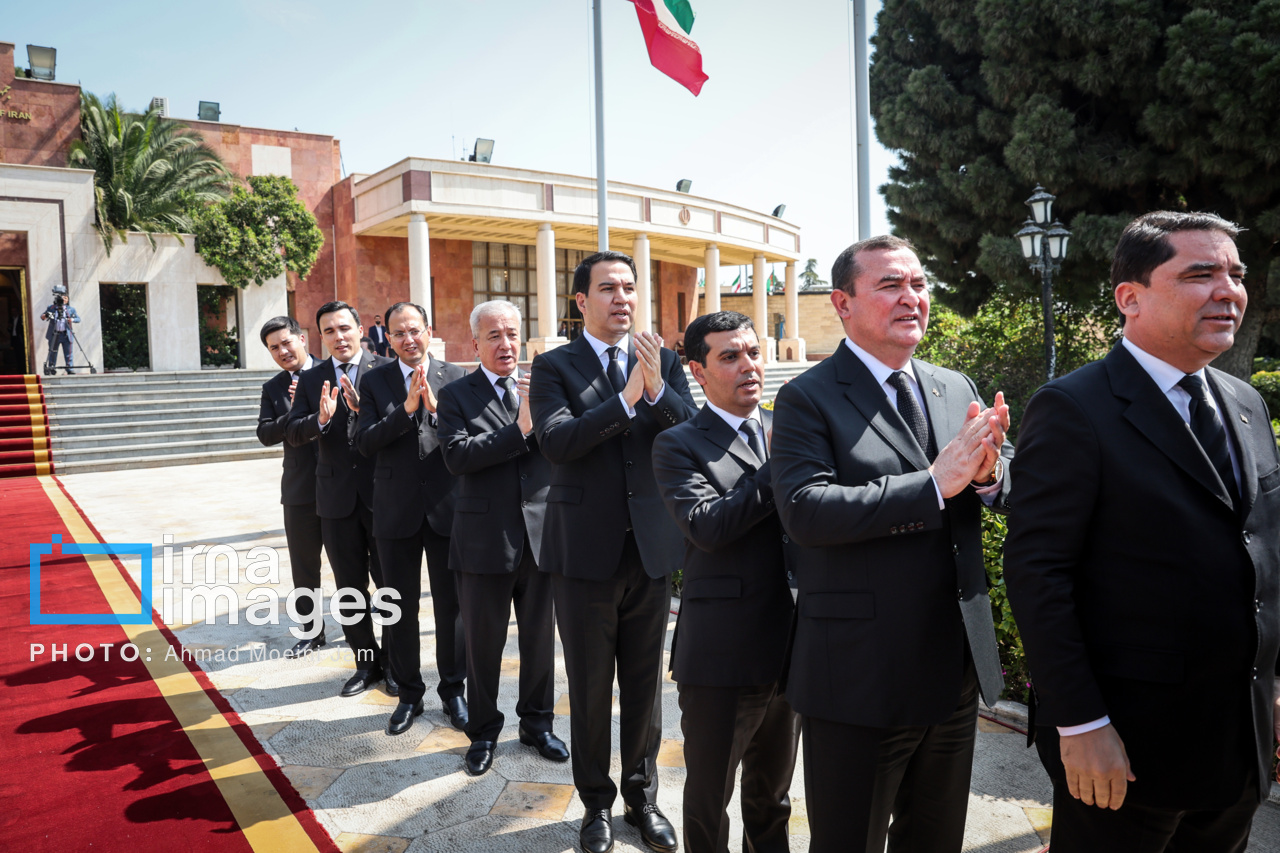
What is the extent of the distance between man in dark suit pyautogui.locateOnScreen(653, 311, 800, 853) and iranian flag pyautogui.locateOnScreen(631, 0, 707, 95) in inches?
241

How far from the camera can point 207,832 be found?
3182mm

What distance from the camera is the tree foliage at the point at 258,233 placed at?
865 inches

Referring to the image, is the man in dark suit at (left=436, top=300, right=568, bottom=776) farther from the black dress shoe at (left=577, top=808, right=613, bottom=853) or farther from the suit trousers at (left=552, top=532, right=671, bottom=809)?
the black dress shoe at (left=577, top=808, right=613, bottom=853)

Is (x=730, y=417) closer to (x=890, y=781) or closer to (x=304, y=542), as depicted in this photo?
(x=890, y=781)

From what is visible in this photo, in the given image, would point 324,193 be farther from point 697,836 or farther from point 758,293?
point 697,836

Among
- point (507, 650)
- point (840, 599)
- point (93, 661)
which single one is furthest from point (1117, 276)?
point (93, 661)

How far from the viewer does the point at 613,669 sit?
3266 millimetres


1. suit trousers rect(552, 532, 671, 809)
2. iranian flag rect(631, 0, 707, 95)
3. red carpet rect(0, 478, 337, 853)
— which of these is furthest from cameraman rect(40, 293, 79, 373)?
suit trousers rect(552, 532, 671, 809)

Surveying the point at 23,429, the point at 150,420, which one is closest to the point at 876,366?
the point at 23,429

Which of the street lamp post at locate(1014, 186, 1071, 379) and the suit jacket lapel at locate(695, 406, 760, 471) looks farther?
the street lamp post at locate(1014, 186, 1071, 379)

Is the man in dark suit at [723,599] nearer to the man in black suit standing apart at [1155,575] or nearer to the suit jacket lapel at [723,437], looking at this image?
the suit jacket lapel at [723,437]

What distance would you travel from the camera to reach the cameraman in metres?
19.0

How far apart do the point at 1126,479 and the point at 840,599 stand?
68 cm

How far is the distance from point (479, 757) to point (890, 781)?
2132 millimetres
